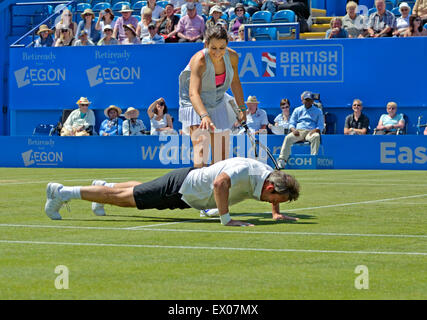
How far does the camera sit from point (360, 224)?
9.43m

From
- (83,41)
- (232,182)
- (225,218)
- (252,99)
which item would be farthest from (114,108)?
(232,182)

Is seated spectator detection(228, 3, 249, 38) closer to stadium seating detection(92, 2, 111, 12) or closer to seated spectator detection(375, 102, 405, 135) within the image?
seated spectator detection(375, 102, 405, 135)

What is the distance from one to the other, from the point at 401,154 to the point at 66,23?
11.6 metres

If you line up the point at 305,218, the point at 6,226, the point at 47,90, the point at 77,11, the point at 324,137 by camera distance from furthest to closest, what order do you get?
the point at 77,11
the point at 47,90
the point at 324,137
the point at 305,218
the point at 6,226

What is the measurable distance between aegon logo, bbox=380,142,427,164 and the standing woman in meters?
11.6

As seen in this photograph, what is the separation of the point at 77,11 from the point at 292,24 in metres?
8.69

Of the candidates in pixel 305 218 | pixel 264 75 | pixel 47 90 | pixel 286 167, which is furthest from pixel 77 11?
pixel 305 218

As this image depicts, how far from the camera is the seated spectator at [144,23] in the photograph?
2605 centimetres

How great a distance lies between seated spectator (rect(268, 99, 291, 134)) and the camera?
78.7 feet

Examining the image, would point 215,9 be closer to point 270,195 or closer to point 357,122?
point 357,122

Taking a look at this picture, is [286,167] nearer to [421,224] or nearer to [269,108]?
[269,108]

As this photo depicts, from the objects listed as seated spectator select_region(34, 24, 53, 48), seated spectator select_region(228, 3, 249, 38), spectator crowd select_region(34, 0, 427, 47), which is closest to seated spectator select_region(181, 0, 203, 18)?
spectator crowd select_region(34, 0, 427, 47)

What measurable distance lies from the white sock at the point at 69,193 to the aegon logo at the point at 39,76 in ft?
61.7

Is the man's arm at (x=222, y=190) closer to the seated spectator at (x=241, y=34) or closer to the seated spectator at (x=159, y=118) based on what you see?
the seated spectator at (x=159, y=118)
